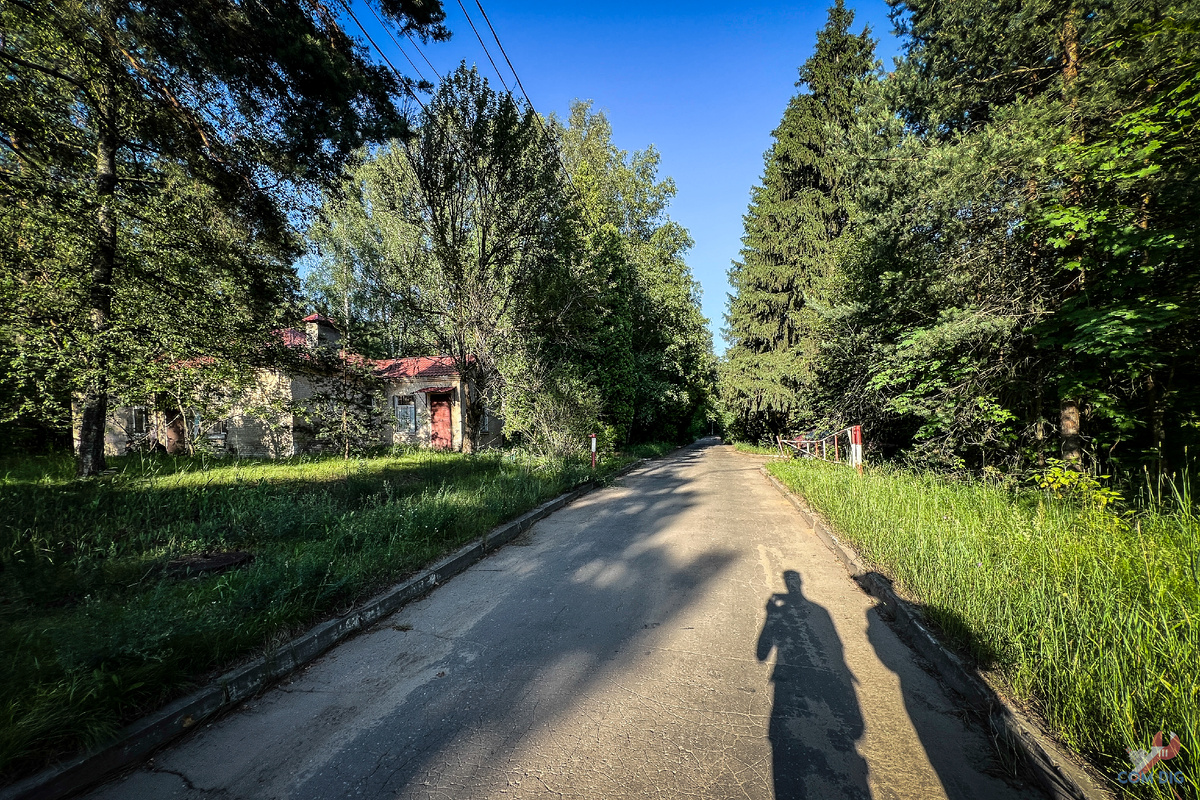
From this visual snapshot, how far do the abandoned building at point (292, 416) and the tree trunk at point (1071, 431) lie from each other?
13.6 meters

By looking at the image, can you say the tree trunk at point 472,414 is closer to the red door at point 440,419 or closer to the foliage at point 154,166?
the foliage at point 154,166

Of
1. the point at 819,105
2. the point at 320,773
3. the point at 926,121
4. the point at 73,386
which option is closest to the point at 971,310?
the point at 926,121

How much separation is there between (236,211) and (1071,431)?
44.6ft

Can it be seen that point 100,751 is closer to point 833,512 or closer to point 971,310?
point 833,512

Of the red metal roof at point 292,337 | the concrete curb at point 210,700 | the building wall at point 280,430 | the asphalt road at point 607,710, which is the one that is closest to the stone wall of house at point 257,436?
the building wall at point 280,430

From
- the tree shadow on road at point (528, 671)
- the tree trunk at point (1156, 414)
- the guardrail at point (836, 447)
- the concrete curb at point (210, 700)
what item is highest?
the tree trunk at point (1156, 414)

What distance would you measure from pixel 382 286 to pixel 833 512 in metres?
14.0

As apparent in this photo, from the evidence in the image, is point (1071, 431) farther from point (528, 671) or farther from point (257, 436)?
point (257, 436)

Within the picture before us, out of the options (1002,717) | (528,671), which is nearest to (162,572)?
(528,671)

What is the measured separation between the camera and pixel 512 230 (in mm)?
13680

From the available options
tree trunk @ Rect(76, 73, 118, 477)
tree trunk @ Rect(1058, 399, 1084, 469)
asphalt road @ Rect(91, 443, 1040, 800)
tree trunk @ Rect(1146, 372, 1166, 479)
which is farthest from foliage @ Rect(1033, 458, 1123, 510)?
→ tree trunk @ Rect(76, 73, 118, 477)

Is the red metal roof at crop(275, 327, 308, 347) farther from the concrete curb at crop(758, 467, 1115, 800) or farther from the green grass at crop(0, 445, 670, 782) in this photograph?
the concrete curb at crop(758, 467, 1115, 800)

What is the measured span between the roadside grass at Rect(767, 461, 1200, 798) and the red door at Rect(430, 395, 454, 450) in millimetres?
19194

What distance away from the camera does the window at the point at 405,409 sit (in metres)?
22.1
